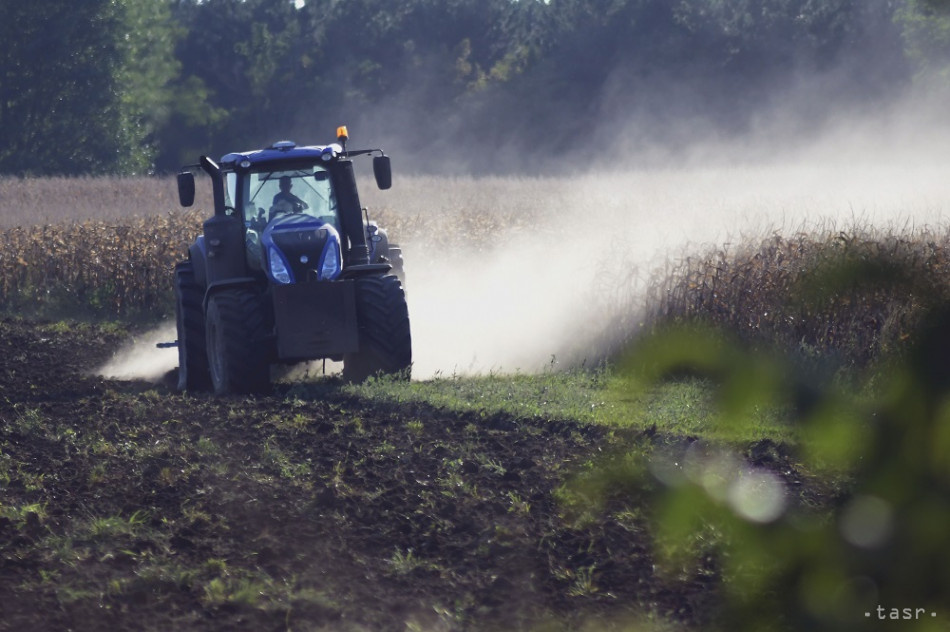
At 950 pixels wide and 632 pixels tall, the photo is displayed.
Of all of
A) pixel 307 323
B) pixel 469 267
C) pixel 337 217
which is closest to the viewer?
pixel 307 323

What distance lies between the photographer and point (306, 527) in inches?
247

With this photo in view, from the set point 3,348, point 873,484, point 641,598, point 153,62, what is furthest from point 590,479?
point 153,62

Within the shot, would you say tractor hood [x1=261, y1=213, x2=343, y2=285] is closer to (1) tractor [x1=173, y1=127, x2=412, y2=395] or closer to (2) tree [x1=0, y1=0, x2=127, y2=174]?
(1) tractor [x1=173, y1=127, x2=412, y2=395]

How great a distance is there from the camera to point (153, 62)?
2235 inches

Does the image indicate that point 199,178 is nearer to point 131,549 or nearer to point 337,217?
point 337,217

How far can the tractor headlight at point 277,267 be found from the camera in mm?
11227

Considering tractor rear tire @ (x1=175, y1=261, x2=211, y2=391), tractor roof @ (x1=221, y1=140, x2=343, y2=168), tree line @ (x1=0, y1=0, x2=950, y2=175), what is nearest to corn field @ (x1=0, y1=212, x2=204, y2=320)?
tractor rear tire @ (x1=175, y1=261, x2=211, y2=391)

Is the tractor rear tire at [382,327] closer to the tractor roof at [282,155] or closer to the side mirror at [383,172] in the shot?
the side mirror at [383,172]

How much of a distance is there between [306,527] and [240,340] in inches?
195

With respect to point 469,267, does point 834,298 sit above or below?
above

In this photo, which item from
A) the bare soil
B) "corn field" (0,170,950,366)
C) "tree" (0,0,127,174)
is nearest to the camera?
the bare soil

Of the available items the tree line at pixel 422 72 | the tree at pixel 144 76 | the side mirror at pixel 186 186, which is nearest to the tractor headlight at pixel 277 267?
the side mirror at pixel 186 186

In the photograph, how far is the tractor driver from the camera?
11836 millimetres

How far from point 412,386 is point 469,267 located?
8.83m
